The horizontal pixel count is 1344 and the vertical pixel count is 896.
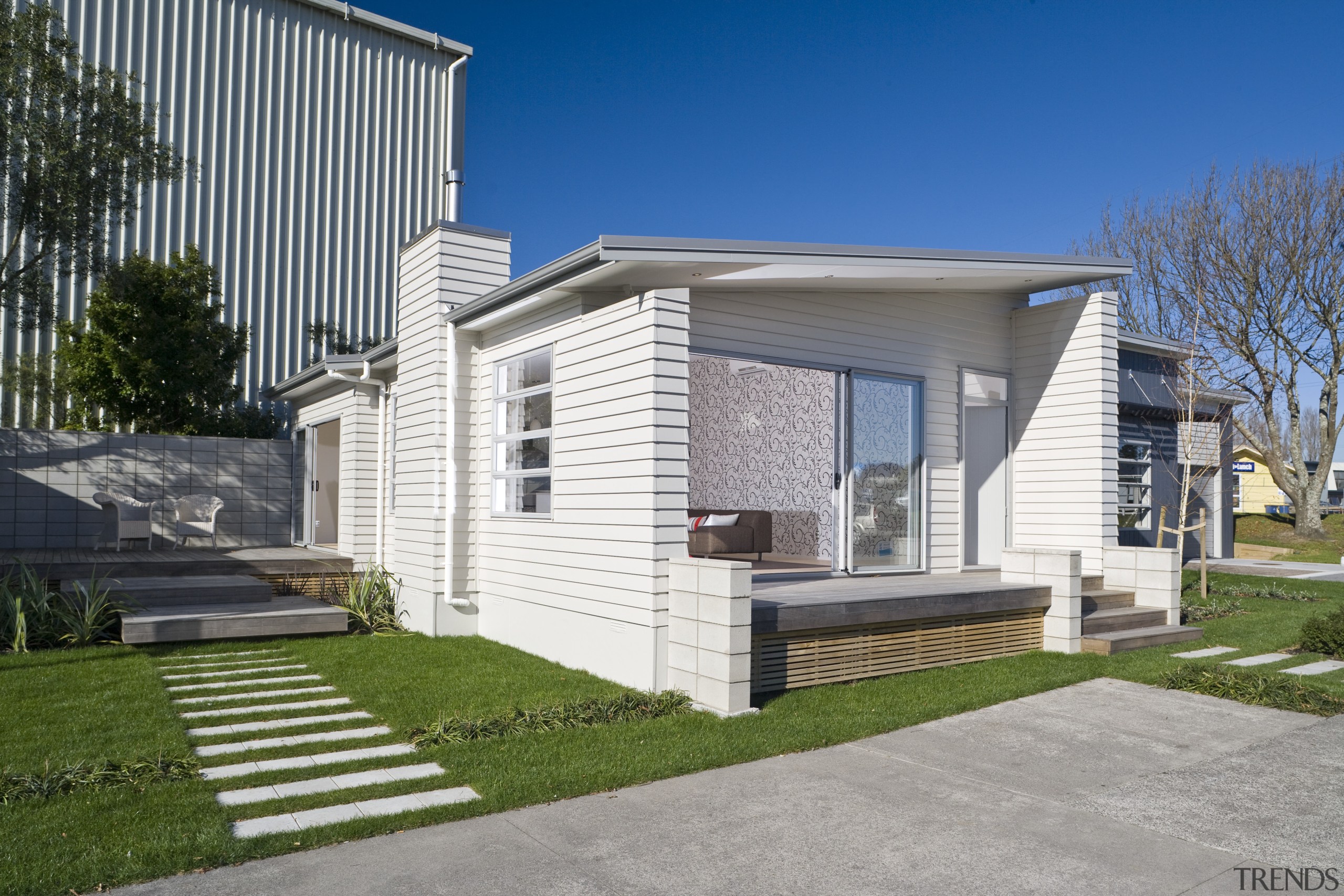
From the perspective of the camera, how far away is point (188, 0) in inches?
788

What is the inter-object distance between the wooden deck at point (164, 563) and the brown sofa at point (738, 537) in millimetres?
3871

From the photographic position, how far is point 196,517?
12.2 m

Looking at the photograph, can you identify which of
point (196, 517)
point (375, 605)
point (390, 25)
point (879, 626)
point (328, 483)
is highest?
point (390, 25)

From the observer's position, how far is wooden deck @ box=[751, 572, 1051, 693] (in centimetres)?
613

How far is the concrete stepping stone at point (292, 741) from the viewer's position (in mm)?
4699

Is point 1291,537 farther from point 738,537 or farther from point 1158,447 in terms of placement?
point 738,537

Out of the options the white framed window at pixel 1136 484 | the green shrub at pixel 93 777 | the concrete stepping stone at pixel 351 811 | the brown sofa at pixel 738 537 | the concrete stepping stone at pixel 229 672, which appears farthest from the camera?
the white framed window at pixel 1136 484

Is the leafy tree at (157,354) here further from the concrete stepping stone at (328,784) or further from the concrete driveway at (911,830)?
the concrete driveway at (911,830)

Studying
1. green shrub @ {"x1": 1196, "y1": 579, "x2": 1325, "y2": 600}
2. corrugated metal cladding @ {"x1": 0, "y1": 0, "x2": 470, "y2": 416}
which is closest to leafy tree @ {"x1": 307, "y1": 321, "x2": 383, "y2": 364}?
corrugated metal cladding @ {"x1": 0, "y1": 0, "x2": 470, "y2": 416}

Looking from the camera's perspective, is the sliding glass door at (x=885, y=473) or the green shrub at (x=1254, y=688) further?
the sliding glass door at (x=885, y=473)

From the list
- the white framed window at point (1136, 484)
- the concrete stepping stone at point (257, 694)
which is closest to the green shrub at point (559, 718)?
the concrete stepping stone at point (257, 694)

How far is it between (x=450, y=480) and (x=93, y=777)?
425 cm

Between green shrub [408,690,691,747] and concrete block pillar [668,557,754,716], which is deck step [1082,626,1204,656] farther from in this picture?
green shrub [408,690,691,747]

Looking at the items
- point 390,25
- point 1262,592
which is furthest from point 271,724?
point 390,25
